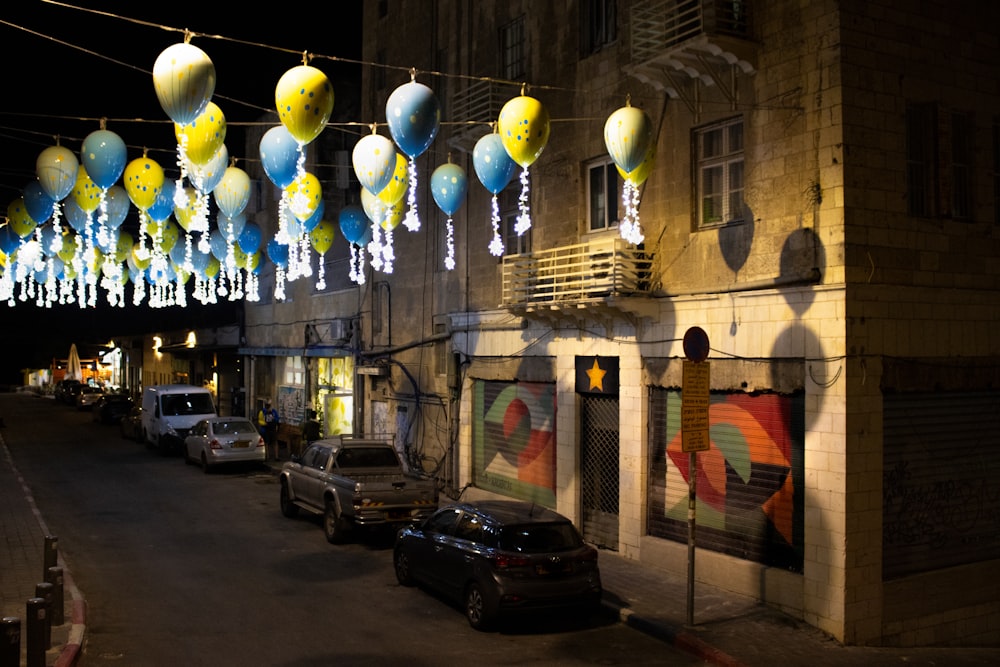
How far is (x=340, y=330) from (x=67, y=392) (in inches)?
1613

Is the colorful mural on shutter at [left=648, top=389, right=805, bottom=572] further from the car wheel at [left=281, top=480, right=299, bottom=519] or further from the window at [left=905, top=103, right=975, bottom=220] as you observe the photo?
the car wheel at [left=281, top=480, right=299, bottom=519]

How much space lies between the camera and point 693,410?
11.1 m

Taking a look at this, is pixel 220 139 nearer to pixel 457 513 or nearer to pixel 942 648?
pixel 457 513

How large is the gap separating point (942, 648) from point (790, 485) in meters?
2.97

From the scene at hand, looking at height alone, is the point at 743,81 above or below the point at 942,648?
above

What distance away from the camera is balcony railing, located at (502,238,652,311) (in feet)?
46.6

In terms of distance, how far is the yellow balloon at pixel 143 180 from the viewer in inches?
536

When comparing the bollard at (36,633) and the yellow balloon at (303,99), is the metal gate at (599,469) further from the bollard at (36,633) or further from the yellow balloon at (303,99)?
the bollard at (36,633)

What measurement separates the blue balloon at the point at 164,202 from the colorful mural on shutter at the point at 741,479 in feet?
31.3

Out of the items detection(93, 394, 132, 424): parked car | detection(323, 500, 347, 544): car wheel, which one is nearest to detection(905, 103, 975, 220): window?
detection(323, 500, 347, 544): car wheel

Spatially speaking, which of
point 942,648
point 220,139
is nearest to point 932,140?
point 942,648

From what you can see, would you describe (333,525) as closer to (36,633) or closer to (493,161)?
(493,161)

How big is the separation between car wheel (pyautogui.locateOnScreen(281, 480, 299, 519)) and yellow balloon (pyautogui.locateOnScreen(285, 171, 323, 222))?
6.49 metres

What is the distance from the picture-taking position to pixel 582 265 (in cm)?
1524
